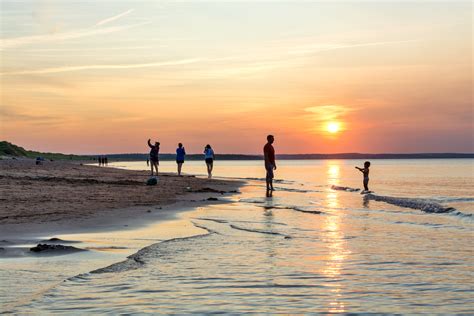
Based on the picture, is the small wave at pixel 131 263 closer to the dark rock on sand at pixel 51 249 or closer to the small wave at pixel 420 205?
the dark rock on sand at pixel 51 249

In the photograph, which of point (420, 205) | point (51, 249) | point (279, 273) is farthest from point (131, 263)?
point (420, 205)

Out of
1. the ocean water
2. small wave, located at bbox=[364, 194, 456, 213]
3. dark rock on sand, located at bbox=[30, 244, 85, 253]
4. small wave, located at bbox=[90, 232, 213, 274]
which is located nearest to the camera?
the ocean water

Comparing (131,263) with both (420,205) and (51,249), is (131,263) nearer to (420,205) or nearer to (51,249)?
(51,249)

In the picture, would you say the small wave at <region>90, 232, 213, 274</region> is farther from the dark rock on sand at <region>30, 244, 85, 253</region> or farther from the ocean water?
the dark rock on sand at <region>30, 244, 85, 253</region>

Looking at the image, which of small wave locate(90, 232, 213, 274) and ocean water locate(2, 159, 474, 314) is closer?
ocean water locate(2, 159, 474, 314)

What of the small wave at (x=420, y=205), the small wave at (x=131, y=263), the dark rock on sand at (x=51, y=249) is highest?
the dark rock on sand at (x=51, y=249)

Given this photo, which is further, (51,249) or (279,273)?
(51,249)

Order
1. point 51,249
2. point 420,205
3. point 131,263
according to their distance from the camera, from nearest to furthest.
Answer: point 131,263, point 51,249, point 420,205

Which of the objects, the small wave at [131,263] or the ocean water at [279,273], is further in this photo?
the small wave at [131,263]

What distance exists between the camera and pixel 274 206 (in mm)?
20219

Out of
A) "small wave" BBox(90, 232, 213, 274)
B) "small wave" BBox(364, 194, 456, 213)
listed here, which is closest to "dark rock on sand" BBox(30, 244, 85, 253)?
"small wave" BBox(90, 232, 213, 274)

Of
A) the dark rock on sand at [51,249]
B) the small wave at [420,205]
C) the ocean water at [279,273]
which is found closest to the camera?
the ocean water at [279,273]

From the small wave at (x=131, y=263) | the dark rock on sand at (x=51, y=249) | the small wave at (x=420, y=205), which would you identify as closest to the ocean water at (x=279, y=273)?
the small wave at (x=131, y=263)

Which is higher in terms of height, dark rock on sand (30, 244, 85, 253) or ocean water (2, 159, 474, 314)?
dark rock on sand (30, 244, 85, 253)
